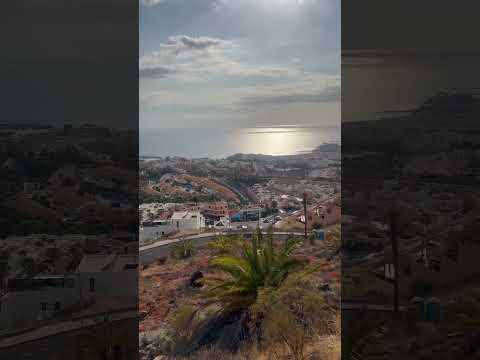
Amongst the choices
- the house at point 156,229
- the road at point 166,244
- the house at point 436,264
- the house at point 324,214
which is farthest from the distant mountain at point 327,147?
the house at point 156,229

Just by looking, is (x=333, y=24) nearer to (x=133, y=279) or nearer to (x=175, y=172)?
(x=175, y=172)

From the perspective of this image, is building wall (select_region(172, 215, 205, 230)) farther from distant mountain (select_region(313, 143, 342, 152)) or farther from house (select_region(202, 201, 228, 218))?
distant mountain (select_region(313, 143, 342, 152))

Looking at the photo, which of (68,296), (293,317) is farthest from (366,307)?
(68,296)

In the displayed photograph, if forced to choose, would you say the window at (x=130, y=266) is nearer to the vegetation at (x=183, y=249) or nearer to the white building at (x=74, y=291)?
the white building at (x=74, y=291)

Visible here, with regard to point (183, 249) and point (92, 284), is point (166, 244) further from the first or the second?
point (92, 284)

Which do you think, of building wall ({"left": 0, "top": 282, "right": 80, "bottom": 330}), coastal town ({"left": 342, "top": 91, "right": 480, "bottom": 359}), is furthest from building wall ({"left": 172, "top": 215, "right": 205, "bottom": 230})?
coastal town ({"left": 342, "top": 91, "right": 480, "bottom": 359})
